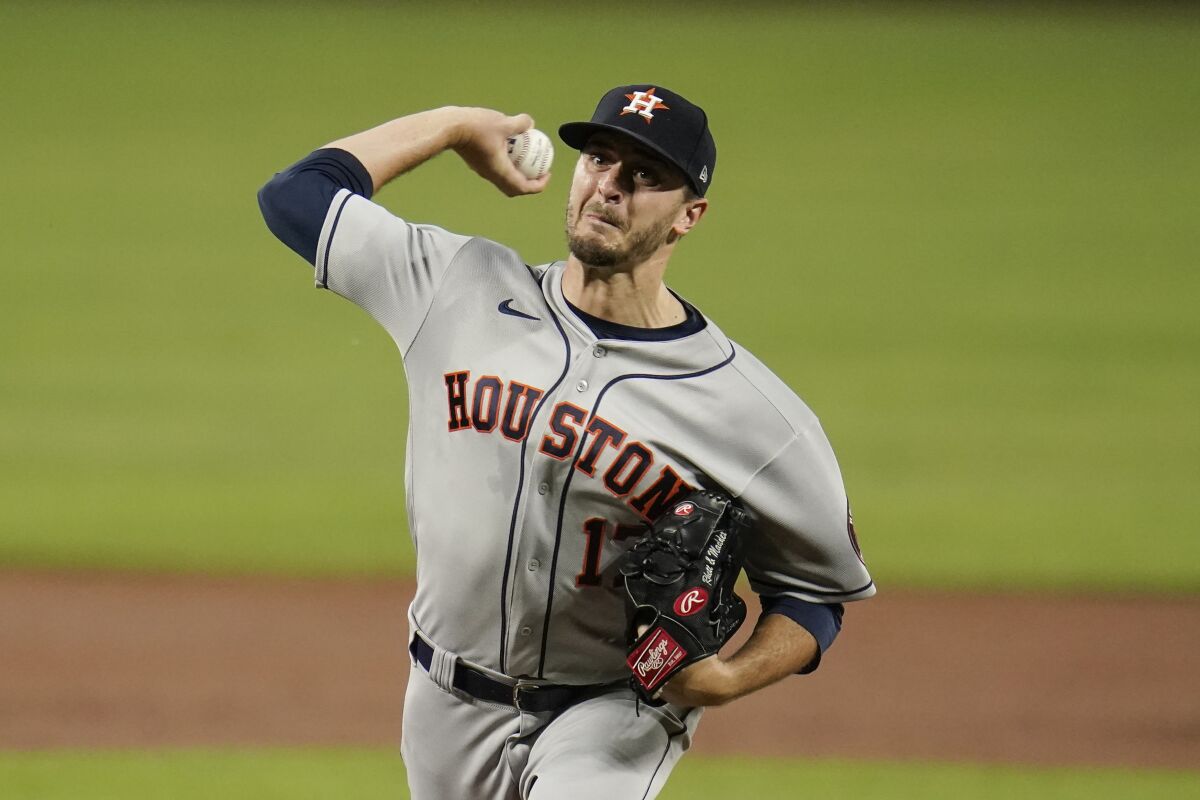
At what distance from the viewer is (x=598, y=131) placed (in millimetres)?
3574

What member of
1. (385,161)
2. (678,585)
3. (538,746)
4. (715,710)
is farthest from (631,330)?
(715,710)

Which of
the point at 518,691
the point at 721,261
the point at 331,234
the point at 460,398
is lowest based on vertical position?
the point at 518,691

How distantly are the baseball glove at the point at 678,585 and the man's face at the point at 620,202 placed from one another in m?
0.59

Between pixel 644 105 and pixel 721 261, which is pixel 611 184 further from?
pixel 721 261

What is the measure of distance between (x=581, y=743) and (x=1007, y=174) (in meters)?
12.9

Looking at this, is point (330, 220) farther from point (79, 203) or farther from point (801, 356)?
point (79, 203)

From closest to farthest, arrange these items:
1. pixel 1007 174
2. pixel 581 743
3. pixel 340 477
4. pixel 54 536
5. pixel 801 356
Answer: pixel 581 743 → pixel 54 536 → pixel 340 477 → pixel 801 356 → pixel 1007 174

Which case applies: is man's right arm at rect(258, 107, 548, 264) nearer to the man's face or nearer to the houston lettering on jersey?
the man's face

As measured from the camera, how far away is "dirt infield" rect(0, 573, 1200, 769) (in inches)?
260

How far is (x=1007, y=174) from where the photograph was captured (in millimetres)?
15477

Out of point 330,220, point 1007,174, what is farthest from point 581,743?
point 1007,174

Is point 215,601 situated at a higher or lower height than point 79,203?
lower

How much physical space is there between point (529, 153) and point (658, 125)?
464 mm

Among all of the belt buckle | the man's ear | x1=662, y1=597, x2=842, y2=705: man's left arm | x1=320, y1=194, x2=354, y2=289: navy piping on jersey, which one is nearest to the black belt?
the belt buckle
